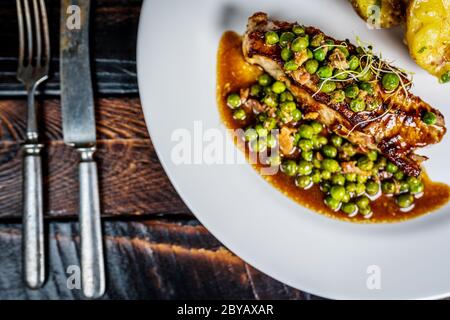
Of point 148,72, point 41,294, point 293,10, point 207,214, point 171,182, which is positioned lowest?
point 41,294

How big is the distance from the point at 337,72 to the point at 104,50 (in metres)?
1.59

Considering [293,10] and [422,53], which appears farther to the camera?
[293,10]

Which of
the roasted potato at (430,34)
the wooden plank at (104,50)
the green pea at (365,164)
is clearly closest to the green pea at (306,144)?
the green pea at (365,164)

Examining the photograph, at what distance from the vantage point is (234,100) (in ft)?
10.8

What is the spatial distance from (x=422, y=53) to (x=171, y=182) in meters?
1.78

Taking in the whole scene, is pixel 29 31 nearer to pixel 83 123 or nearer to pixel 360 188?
pixel 83 123

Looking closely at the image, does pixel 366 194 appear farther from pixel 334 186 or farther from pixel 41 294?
pixel 41 294

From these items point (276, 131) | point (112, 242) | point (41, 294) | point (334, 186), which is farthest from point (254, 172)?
point (41, 294)

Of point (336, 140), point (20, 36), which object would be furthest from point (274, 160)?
point (20, 36)

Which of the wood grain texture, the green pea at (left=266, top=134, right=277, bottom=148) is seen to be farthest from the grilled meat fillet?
the wood grain texture

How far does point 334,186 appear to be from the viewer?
128 inches

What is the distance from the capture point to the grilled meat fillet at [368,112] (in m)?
3.03

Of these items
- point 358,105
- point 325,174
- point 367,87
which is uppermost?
point 367,87

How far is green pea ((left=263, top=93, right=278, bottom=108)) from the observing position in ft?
10.7
